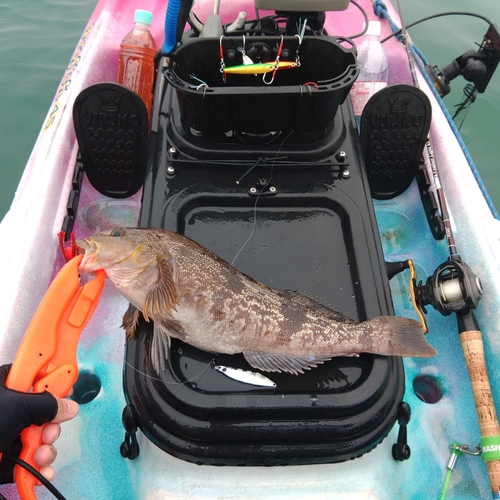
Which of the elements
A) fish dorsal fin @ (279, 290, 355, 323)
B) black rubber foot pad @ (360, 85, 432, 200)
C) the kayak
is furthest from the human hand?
black rubber foot pad @ (360, 85, 432, 200)

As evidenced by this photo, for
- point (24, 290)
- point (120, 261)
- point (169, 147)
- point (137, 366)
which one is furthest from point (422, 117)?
point (24, 290)

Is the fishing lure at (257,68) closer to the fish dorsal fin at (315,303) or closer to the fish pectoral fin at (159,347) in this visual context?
the fish dorsal fin at (315,303)

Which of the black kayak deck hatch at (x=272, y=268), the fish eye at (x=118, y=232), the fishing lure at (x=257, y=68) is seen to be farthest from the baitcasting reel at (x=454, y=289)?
the fish eye at (x=118, y=232)

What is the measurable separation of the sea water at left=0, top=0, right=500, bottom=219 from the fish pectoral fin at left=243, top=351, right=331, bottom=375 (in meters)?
3.88

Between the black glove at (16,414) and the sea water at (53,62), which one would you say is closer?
the black glove at (16,414)

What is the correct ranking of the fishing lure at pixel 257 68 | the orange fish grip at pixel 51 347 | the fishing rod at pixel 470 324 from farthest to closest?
the fishing lure at pixel 257 68
the fishing rod at pixel 470 324
the orange fish grip at pixel 51 347

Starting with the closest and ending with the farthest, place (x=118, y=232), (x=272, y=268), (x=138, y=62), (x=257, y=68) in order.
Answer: (x=118, y=232)
(x=272, y=268)
(x=257, y=68)
(x=138, y=62)

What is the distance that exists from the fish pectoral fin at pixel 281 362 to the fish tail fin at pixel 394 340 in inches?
9.9

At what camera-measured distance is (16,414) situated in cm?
169

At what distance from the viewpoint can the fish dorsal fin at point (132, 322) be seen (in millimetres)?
2286

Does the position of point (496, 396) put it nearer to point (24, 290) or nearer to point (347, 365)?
point (347, 365)

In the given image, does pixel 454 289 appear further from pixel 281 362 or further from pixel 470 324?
pixel 281 362

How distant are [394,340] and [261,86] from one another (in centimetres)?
171

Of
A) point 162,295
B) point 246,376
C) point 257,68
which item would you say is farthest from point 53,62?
point 246,376
